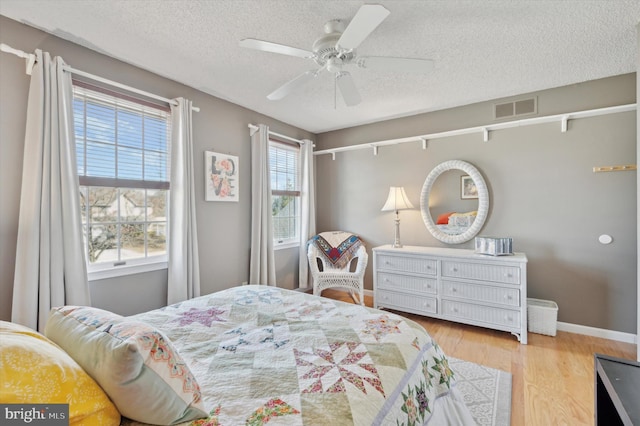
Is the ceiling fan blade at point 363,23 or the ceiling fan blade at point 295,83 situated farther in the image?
the ceiling fan blade at point 295,83

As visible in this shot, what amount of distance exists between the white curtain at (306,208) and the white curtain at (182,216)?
1721mm

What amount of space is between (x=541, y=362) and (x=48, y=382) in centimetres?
310

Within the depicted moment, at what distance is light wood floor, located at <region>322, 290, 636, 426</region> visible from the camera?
1.83 metres

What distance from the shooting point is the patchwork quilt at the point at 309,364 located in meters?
0.97

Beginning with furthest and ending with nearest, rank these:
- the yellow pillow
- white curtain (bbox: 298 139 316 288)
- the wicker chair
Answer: white curtain (bbox: 298 139 316 288), the wicker chair, the yellow pillow

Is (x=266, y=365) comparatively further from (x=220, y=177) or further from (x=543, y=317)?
(x=543, y=317)

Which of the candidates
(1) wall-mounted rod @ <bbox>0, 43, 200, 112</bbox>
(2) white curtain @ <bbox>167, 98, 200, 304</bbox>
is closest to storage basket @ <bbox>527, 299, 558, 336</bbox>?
(2) white curtain @ <bbox>167, 98, 200, 304</bbox>

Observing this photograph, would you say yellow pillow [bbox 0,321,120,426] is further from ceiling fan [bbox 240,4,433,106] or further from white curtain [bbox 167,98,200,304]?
white curtain [bbox 167,98,200,304]

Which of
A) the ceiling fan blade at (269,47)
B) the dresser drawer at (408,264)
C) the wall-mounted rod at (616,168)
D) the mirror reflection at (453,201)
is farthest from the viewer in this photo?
the mirror reflection at (453,201)

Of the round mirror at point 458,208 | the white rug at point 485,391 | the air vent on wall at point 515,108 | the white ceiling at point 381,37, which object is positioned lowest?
the white rug at point 485,391

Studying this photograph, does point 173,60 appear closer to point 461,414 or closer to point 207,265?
point 207,265

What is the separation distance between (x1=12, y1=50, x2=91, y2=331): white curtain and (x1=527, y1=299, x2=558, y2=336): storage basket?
3.89 metres

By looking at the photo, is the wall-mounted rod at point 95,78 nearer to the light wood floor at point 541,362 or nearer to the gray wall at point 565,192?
the gray wall at point 565,192

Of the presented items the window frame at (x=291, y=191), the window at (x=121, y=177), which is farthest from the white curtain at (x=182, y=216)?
the window frame at (x=291, y=191)
